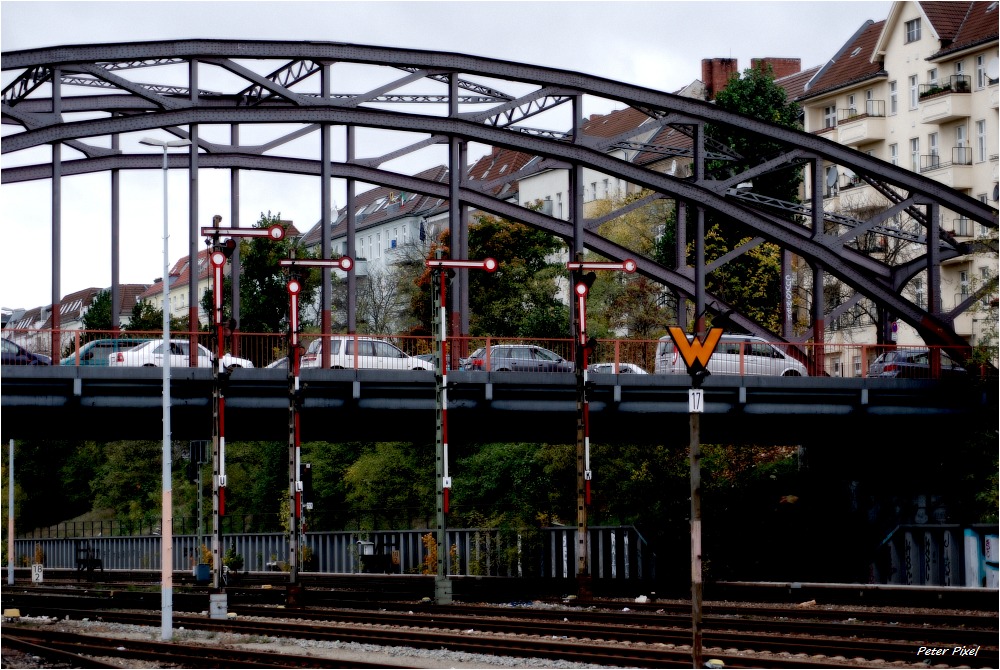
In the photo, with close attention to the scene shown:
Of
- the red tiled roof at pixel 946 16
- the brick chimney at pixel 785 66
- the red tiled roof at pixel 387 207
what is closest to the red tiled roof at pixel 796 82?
the brick chimney at pixel 785 66

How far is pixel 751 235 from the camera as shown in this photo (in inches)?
2827

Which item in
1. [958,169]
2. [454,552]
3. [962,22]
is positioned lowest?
[454,552]

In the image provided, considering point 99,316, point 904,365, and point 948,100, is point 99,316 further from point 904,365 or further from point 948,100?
point 904,365

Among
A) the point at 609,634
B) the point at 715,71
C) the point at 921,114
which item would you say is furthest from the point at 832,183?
the point at 609,634

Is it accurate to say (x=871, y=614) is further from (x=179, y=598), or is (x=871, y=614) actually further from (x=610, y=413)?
(x=179, y=598)

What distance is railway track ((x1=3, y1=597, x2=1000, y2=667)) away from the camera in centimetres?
2594

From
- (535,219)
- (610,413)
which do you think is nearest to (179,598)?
(610,413)

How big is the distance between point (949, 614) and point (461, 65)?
2345 cm

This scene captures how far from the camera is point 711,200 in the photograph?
168 feet

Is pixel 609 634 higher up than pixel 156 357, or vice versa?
pixel 156 357

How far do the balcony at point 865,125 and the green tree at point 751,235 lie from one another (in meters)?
13.5

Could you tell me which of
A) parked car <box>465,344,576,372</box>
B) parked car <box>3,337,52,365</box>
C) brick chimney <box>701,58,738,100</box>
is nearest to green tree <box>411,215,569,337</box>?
parked car <box>465,344,576,372</box>

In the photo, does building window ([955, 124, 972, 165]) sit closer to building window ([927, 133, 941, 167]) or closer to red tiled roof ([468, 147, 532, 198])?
building window ([927, 133, 941, 167])

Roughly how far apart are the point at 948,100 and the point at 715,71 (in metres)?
22.9
